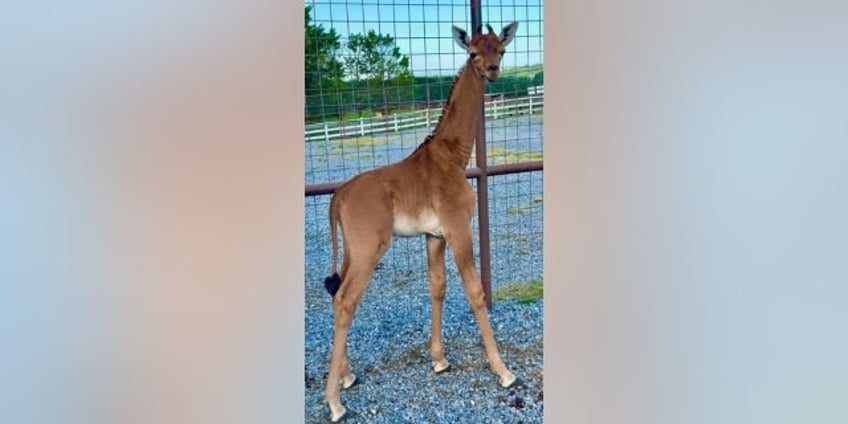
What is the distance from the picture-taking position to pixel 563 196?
155 cm

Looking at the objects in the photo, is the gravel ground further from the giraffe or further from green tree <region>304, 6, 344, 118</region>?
green tree <region>304, 6, 344, 118</region>

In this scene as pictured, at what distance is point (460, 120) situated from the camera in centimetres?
150

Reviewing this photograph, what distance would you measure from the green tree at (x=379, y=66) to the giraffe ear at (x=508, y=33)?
0.66 ft

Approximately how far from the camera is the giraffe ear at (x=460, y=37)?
148cm

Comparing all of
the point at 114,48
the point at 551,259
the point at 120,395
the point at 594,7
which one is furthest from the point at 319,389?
the point at 594,7

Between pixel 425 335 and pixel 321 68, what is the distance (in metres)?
0.57

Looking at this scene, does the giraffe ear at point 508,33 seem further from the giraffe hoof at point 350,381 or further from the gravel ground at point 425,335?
the giraffe hoof at point 350,381

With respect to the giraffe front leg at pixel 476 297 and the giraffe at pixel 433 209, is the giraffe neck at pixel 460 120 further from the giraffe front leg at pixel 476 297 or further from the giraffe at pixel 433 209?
the giraffe front leg at pixel 476 297

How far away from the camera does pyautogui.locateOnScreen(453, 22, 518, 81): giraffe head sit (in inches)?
58.6

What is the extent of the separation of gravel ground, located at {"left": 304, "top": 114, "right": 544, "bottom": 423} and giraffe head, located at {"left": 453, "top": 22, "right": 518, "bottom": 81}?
13cm

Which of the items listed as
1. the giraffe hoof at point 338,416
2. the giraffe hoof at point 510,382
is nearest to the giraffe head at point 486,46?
the giraffe hoof at point 510,382

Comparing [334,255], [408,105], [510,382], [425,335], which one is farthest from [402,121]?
[510,382]

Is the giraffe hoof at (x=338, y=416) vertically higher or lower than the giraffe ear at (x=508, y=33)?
lower

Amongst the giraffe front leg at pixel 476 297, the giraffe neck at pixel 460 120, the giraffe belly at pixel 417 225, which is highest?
the giraffe neck at pixel 460 120
